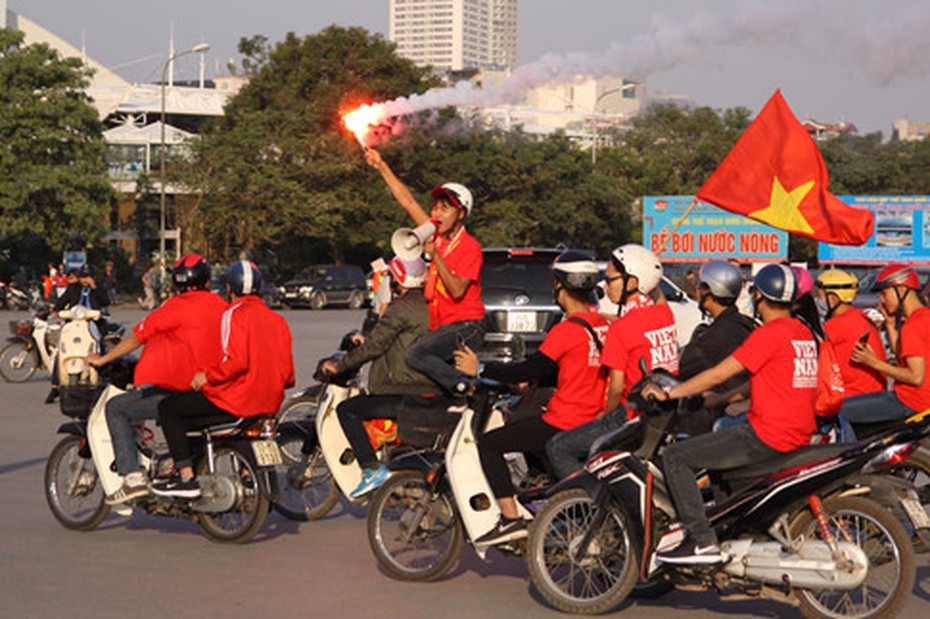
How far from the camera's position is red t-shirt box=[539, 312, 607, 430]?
7.68 m

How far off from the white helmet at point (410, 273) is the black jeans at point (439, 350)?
1.58 ft

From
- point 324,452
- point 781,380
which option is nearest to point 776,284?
point 781,380

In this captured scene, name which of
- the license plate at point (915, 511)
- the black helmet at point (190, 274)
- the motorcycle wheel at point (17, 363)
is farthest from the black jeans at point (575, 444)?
the motorcycle wheel at point (17, 363)

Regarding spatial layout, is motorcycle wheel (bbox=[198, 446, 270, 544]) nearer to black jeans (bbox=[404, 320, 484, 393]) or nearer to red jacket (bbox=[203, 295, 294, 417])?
red jacket (bbox=[203, 295, 294, 417])

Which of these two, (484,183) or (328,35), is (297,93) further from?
(484,183)

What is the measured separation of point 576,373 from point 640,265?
65 cm

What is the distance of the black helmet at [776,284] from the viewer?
7078 millimetres

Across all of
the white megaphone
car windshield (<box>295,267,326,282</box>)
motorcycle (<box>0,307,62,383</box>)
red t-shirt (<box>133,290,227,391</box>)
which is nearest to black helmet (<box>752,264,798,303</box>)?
the white megaphone

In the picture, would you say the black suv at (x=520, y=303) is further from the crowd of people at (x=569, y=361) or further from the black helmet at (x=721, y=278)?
the black helmet at (x=721, y=278)

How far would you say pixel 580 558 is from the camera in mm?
7230

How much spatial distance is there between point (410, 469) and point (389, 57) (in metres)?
52.0

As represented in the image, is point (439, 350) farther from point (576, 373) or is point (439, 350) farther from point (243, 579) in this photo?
point (243, 579)

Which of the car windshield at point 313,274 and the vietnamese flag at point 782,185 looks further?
the car windshield at point 313,274

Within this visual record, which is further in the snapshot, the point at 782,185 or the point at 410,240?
the point at 782,185
